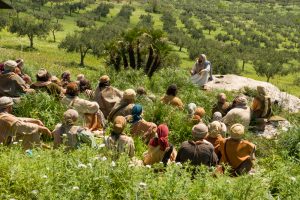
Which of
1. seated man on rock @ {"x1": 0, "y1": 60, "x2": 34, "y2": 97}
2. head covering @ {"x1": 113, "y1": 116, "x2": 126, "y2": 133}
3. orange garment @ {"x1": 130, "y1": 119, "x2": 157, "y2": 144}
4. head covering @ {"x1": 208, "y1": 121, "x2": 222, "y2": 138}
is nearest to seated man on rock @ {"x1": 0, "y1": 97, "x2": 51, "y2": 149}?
head covering @ {"x1": 113, "y1": 116, "x2": 126, "y2": 133}

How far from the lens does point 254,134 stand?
45.4 ft

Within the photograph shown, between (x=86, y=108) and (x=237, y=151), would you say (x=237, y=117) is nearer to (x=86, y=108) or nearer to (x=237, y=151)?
(x=237, y=151)

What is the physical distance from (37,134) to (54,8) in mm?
117475

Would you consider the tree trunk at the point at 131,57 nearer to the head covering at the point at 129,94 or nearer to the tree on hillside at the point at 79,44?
the head covering at the point at 129,94

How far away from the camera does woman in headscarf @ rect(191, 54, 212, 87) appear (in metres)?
20.7

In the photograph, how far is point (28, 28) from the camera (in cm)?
7606

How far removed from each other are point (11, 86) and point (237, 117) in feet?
22.7

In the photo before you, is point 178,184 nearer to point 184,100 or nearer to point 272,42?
point 184,100

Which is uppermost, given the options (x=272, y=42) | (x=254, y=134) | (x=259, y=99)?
(x=259, y=99)

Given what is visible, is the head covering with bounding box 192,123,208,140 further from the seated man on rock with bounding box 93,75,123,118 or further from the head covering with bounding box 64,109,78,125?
the seated man on rock with bounding box 93,75,123,118

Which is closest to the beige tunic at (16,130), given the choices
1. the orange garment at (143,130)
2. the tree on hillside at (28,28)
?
the orange garment at (143,130)

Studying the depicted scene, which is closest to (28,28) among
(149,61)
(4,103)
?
(149,61)

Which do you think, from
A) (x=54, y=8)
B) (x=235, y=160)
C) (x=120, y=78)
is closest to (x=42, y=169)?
(x=235, y=160)

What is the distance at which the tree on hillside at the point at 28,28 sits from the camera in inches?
2985
